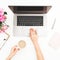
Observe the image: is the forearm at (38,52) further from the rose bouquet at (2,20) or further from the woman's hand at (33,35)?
the rose bouquet at (2,20)

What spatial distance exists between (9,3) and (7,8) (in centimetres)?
5

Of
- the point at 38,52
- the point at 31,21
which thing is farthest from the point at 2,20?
the point at 38,52

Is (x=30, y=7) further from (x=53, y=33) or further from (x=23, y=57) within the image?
(x=23, y=57)

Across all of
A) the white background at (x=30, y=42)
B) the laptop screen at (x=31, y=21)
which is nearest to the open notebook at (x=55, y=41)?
the white background at (x=30, y=42)

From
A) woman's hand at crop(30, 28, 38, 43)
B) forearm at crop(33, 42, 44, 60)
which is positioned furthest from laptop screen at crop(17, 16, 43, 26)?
forearm at crop(33, 42, 44, 60)

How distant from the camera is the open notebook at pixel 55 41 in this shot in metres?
1.55

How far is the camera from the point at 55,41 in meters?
1.56

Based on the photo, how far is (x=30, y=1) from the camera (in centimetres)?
156

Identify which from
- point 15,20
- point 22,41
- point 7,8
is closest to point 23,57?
point 22,41

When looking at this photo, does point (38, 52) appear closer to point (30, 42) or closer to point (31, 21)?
point (30, 42)

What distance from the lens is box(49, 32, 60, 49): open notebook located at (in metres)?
1.55

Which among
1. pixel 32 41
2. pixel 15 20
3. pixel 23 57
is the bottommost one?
pixel 23 57

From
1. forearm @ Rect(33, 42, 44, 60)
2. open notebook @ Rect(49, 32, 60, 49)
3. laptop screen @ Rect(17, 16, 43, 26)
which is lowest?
forearm @ Rect(33, 42, 44, 60)

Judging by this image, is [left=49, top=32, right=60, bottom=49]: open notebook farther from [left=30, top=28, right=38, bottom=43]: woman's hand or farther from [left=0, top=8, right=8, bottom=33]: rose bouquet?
[left=0, top=8, right=8, bottom=33]: rose bouquet
